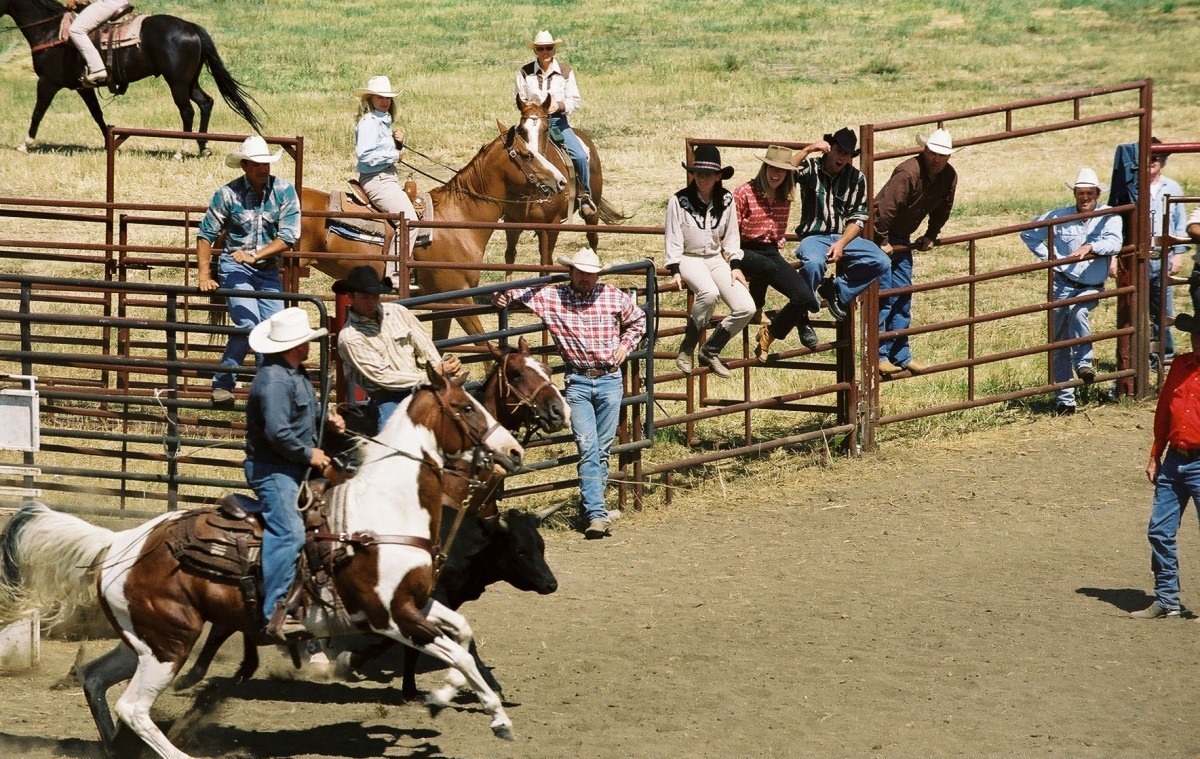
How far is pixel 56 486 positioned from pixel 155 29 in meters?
13.7

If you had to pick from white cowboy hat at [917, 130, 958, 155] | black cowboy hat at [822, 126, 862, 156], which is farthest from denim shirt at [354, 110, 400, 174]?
white cowboy hat at [917, 130, 958, 155]

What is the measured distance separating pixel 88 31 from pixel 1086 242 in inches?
576

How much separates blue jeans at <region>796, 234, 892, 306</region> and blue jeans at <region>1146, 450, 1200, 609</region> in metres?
3.08

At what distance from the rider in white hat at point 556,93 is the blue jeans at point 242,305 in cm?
539

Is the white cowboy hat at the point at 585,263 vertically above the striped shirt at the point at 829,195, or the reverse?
the striped shirt at the point at 829,195

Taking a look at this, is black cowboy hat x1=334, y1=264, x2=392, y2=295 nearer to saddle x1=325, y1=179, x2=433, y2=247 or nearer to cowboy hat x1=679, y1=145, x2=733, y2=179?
cowboy hat x1=679, y1=145, x2=733, y2=179

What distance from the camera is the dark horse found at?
22.2 meters

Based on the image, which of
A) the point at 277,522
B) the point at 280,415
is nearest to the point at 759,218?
the point at 280,415

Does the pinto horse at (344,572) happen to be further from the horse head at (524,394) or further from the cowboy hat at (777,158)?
the cowboy hat at (777,158)

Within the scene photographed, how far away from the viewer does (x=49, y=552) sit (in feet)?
23.6

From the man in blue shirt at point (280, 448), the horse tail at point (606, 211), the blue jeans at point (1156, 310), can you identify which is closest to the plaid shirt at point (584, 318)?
the man in blue shirt at point (280, 448)

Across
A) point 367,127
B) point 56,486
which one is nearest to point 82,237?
point 367,127

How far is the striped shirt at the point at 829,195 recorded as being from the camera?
1134 centimetres

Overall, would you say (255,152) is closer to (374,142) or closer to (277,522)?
(374,142)
